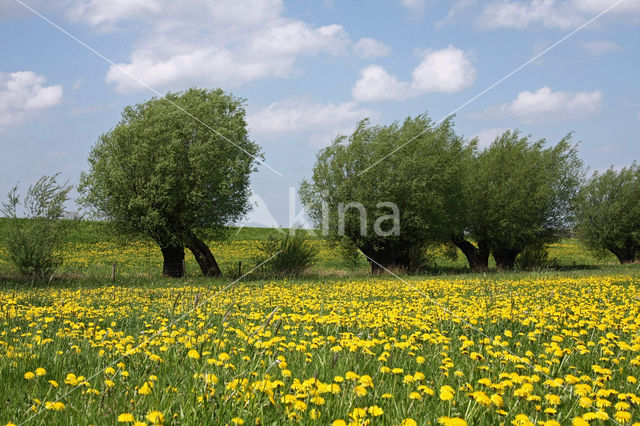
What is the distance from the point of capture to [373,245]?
2955cm

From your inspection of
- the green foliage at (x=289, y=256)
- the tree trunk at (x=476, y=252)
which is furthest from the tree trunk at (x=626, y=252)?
the green foliage at (x=289, y=256)

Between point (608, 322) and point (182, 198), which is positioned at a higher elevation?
point (182, 198)

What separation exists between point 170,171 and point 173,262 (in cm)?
547

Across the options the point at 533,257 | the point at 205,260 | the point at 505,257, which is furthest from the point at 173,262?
the point at 533,257

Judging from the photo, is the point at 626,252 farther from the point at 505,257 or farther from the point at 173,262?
the point at 173,262

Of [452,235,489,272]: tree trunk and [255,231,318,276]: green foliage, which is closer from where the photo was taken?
[255,231,318,276]: green foliage

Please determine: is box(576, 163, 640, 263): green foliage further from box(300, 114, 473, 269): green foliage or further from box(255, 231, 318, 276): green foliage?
box(255, 231, 318, 276): green foliage

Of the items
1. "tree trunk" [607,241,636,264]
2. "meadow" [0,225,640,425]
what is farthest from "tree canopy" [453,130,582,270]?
"meadow" [0,225,640,425]

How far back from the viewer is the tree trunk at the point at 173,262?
84.6 ft

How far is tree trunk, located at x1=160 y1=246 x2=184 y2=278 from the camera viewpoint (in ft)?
84.6

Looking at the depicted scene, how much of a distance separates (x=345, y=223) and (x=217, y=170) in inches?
331

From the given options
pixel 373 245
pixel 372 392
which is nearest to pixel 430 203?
pixel 373 245

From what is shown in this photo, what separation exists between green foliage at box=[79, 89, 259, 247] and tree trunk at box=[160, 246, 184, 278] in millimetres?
1346

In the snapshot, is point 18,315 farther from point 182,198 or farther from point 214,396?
point 182,198
